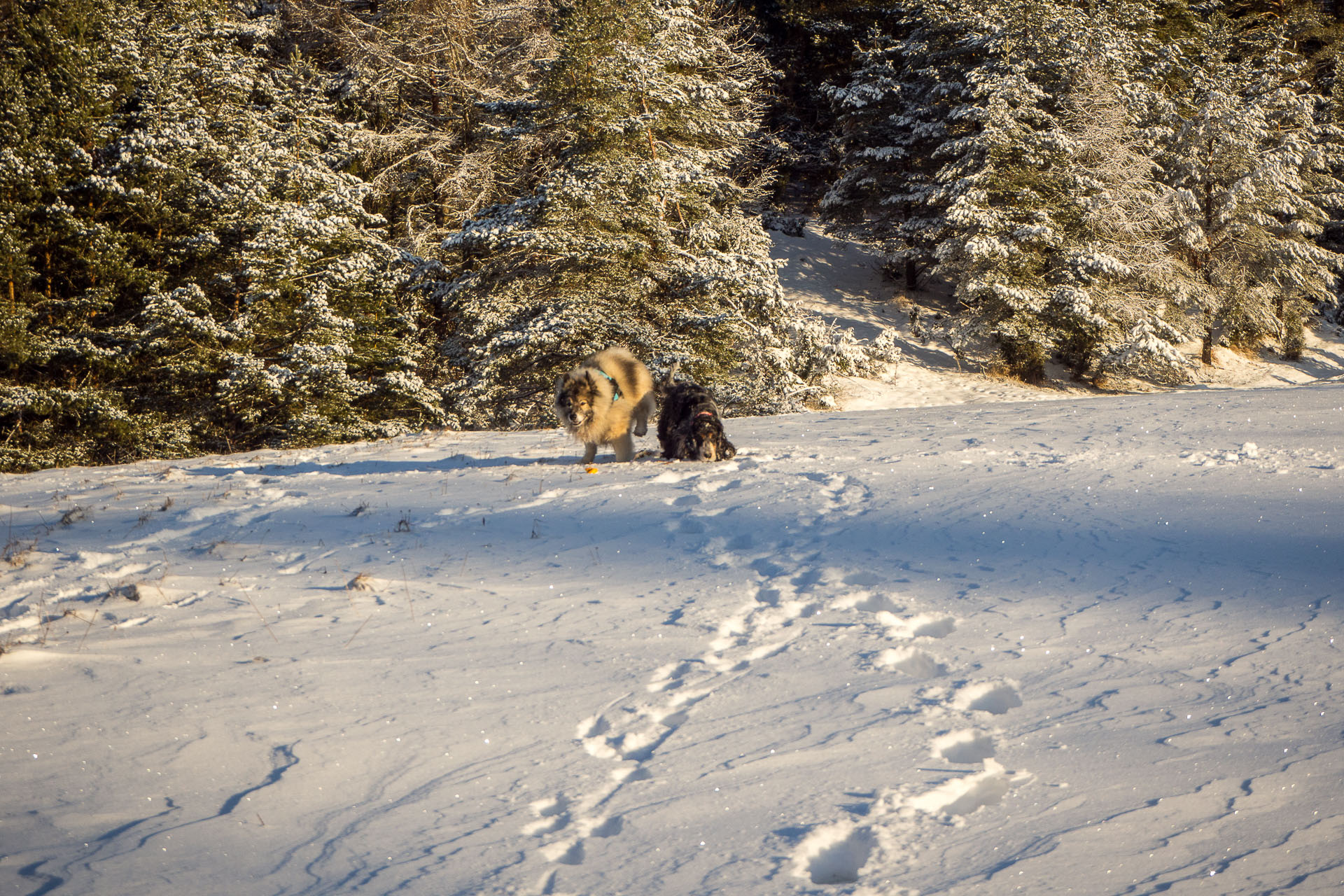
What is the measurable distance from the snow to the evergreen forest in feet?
41.6

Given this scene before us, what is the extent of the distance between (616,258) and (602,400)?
39.2 ft

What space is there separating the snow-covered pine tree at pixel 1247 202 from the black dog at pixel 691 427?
25887mm

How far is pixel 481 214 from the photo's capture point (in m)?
19.9

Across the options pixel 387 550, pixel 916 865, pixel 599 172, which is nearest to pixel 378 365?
pixel 599 172

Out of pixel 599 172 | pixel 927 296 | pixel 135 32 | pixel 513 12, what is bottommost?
pixel 927 296

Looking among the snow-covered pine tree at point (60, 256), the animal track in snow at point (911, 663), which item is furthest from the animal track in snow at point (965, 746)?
the snow-covered pine tree at point (60, 256)

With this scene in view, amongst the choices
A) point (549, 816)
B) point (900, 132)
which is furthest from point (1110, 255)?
point (549, 816)

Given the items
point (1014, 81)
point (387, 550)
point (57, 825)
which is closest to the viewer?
point (57, 825)

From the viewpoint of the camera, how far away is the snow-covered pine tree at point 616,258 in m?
18.7

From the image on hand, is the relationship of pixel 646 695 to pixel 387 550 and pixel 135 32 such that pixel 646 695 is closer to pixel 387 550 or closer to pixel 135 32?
pixel 387 550

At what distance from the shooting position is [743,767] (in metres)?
2.93

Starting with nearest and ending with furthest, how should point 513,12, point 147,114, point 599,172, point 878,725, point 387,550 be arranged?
point 878,725, point 387,550, point 599,172, point 147,114, point 513,12

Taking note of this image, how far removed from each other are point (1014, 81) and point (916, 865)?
2759 centimetres

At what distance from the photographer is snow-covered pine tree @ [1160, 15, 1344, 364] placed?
29.3m
